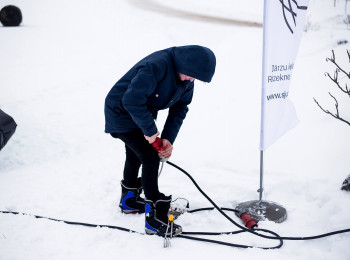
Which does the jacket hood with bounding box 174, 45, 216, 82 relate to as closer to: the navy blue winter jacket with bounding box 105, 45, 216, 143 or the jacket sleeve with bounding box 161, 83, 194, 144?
the navy blue winter jacket with bounding box 105, 45, 216, 143

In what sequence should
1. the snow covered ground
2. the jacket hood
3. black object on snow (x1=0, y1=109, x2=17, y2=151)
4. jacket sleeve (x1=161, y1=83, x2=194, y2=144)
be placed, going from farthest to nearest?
black object on snow (x1=0, y1=109, x2=17, y2=151), jacket sleeve (x1=161, y1=83, x2=194, y2=144), the snow covered ground, the jacket hood

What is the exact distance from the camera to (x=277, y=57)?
2482mm

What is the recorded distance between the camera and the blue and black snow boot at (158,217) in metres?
2.35

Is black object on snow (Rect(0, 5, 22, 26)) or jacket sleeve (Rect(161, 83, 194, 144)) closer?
jacket sleeve (Rect(161, 83, 194, 144))

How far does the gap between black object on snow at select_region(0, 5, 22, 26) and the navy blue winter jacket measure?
9240 millimetres

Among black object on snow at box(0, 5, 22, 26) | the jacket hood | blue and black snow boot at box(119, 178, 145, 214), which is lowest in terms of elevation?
blue and black snow boot at box(119, 178, 145, 214)

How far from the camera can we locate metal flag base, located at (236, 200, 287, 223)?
2594 millimetres

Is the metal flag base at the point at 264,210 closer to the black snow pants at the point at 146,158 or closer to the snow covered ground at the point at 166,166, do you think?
the snow covered ground at the point at 166,166

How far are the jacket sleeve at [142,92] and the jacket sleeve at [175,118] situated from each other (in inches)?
17.3

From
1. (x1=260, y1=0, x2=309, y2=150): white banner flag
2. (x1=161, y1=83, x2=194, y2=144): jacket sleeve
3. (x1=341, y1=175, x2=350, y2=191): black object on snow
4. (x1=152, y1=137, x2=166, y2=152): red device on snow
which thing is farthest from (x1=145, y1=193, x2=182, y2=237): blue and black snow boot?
(x1=341, y1=175, x2=350, y2=191): black object on snow

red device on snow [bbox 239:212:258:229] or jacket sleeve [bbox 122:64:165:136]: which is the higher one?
jacket sleeve [bbox 122:64:165:136]

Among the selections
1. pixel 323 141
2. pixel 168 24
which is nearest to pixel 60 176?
pixel 323 141

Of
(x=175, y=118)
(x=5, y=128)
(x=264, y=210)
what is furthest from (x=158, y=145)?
(x=5, y=128)

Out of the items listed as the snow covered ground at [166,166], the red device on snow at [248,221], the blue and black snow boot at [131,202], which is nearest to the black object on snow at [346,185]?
the snow covered ground at [166,166]
